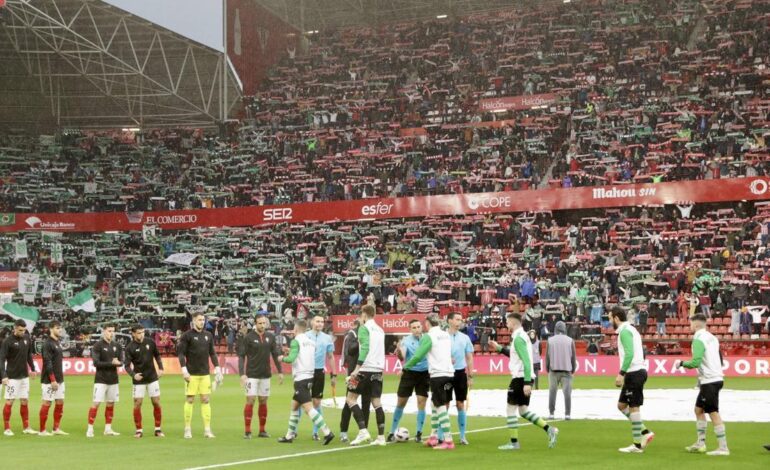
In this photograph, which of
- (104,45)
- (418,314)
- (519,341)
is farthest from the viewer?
(104,45)

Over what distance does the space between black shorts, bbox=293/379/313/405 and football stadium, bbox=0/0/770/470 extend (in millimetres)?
7338

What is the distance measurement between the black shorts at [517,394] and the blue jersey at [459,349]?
52.7 inches

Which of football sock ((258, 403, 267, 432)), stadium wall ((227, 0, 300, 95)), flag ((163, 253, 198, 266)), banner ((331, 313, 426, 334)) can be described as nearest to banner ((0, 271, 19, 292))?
flag ((163, 253, 198, 266))

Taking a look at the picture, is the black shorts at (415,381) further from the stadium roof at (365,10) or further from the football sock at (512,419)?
the stadium roof at (365,10)

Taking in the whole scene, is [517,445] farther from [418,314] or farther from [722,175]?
[722,175]

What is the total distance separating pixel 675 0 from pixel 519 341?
45.7 meters

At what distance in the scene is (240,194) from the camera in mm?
57000

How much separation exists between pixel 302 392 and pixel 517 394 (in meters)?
3.57

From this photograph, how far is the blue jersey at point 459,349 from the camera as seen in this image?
728 inches

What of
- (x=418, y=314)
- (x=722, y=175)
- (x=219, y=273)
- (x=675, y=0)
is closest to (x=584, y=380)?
(x=418, y=314)

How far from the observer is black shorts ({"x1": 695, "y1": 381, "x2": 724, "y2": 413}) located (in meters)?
16.2

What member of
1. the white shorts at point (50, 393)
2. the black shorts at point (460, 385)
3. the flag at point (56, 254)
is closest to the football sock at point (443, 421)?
the black shorts at point (460, 385)

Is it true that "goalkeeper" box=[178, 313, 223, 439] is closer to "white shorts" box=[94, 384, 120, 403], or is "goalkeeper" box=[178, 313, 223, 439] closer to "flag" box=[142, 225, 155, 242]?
"white shorts" box=[94, 384, 120, 403]

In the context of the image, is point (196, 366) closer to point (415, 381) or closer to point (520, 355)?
point (415, 381)
